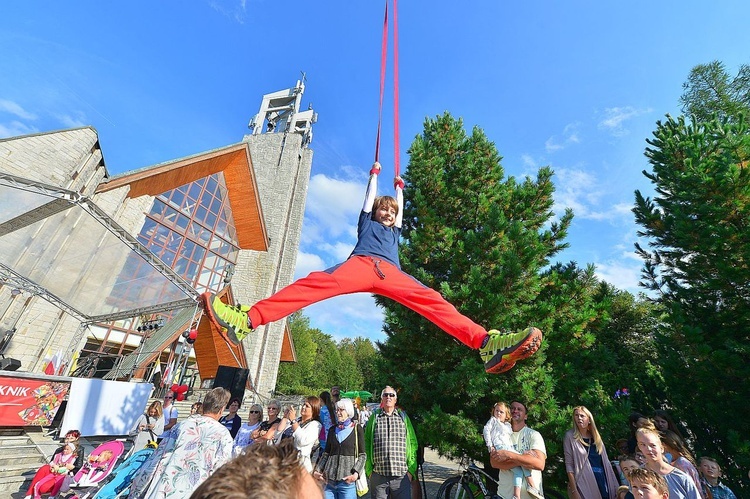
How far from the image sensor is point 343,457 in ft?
13.9

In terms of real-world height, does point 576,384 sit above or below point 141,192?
below

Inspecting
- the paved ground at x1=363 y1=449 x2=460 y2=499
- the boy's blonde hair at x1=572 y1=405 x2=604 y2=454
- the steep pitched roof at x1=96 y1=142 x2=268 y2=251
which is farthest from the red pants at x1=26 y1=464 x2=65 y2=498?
the steep pitched roof at x1=96 y1=142 x2=268 y2=251

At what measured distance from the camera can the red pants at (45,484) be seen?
4.82 meters

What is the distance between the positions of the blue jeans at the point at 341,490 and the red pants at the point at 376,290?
2.25m

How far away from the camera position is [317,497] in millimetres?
802

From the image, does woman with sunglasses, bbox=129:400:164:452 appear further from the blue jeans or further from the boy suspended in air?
the boy suspended in air

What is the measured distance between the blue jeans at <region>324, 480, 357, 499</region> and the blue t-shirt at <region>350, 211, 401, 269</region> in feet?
8.63

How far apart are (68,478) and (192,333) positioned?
10.9 ft

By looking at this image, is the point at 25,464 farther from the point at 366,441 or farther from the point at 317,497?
the point at 317,497

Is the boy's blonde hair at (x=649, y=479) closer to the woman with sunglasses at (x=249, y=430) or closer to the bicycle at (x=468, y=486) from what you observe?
the bicycle at (x=468, y=486)

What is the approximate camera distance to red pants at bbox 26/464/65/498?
190 inches

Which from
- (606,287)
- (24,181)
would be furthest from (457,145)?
(24,181)

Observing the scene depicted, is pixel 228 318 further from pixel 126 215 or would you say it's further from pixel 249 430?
pixel 126 215

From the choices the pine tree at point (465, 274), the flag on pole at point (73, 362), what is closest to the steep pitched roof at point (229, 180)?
the flag on pole at point (73, 362)
